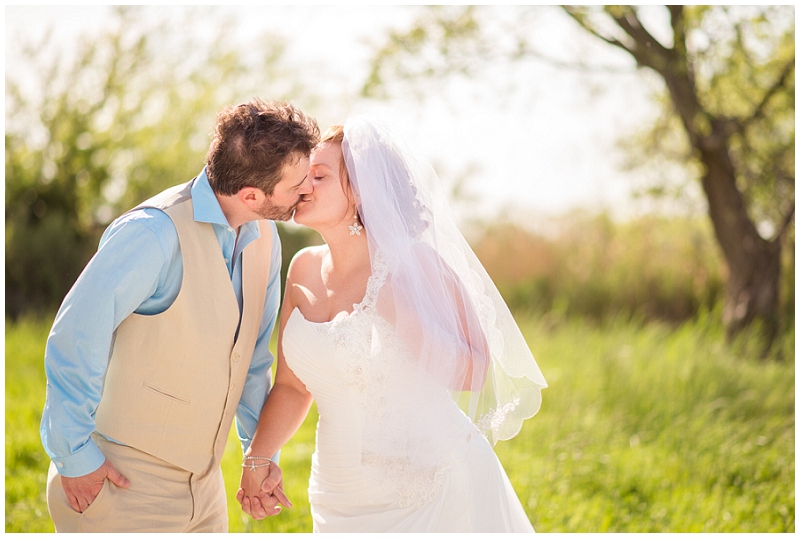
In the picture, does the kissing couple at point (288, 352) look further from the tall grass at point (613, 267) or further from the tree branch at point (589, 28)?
the tall grass at point (613, 267)

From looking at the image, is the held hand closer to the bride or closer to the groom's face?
the bride

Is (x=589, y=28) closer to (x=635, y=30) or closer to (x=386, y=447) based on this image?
(x=635, y=30)

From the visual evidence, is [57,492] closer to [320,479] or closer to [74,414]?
[74,414]

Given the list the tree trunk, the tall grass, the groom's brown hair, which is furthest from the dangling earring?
the tall grass

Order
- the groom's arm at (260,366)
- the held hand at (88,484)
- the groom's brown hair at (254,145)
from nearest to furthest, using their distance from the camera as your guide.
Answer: the held hand at (88,484) → the groom's brown hair at (254,145) → the groom's arm at (260,366)

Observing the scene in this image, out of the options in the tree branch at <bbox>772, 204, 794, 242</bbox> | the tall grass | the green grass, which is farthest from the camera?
the tall grass

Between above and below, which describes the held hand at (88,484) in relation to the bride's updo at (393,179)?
below

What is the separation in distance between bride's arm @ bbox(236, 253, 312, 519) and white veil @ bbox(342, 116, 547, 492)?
16.7 inches

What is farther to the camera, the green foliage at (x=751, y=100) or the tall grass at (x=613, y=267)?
the tall grass at (x=613, y=267)

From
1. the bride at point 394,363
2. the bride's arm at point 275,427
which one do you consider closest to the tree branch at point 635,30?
the bride at point 394,363

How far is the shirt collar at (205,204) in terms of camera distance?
2590 millimetres

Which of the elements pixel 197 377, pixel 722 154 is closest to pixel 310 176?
pixel 197 377

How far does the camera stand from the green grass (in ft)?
15.3

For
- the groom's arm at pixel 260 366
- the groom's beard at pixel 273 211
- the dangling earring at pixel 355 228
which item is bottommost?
the groom's arm at pixel 260 366
